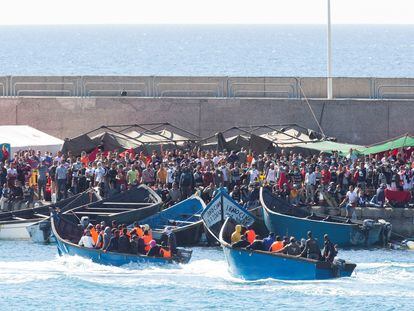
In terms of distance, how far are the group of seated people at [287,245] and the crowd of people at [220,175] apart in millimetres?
5858

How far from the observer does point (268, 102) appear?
5116 cm

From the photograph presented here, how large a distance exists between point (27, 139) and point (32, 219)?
5.92 metres

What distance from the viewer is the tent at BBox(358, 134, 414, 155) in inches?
1793

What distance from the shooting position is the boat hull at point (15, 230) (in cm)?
4266

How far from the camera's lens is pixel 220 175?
43031 mm

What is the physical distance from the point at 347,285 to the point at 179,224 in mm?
8221

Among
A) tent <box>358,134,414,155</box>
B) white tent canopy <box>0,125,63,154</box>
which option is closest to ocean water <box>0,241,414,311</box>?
tent <box>358,134,414,155</box>

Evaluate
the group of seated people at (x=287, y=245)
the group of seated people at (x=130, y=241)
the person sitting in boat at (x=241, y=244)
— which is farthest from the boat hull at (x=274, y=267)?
the group of seated people at (x=130, y=241)

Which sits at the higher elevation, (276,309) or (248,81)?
(248,81)

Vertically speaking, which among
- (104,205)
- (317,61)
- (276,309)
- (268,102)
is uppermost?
(317,61)

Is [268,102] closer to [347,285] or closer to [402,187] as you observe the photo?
[402,187]

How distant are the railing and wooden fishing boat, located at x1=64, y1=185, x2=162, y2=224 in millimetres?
10051

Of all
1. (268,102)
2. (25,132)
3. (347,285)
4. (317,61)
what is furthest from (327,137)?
(317,61)

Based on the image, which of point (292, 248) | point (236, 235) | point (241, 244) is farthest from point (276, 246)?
point (236, 235)
